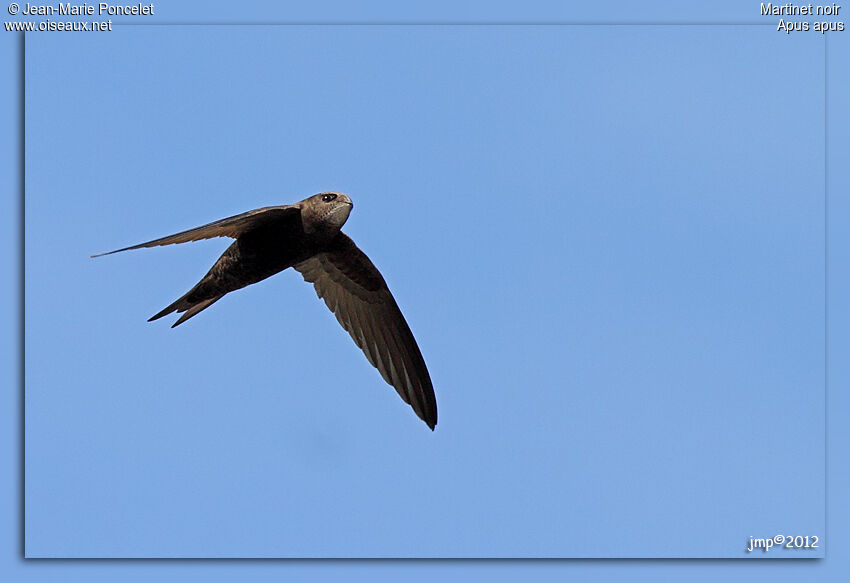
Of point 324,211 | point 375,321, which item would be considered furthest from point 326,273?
point 324,211

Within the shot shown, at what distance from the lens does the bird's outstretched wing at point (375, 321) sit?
942cm

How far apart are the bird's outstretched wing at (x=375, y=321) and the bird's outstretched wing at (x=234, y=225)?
959 mm

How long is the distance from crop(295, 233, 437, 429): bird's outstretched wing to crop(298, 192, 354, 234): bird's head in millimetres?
891

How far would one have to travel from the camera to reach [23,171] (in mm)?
8469

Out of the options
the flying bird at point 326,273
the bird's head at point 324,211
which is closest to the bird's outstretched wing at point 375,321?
the flying bird at point 326,273

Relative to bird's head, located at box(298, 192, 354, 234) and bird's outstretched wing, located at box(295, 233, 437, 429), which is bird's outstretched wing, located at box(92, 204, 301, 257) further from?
bird's outstretched wing, located at box(295, 233, 437, 429)

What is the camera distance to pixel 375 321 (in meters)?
9.69

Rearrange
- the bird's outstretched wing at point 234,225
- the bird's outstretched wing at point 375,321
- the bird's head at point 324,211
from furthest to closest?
1. the bird's outstretched wing at point 375,321
2. the bird's head at point 324,211
3. the bird's outstretched wing at point 234,225

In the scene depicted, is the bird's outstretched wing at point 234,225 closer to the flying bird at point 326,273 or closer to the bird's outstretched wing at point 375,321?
the flying bird at point 326,273

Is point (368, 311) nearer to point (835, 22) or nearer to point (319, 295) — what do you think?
point (319, 295)

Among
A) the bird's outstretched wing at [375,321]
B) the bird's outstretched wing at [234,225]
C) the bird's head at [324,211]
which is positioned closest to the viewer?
the bird's outstretched wing at [234,225]

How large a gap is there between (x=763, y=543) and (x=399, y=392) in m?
2.76

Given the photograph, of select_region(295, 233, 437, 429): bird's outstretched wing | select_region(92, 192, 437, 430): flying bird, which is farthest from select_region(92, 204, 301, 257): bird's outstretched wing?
select_region(295, 233, 437, 429): bird's outstretched wing

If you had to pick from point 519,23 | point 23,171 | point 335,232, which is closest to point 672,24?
point 519,23
